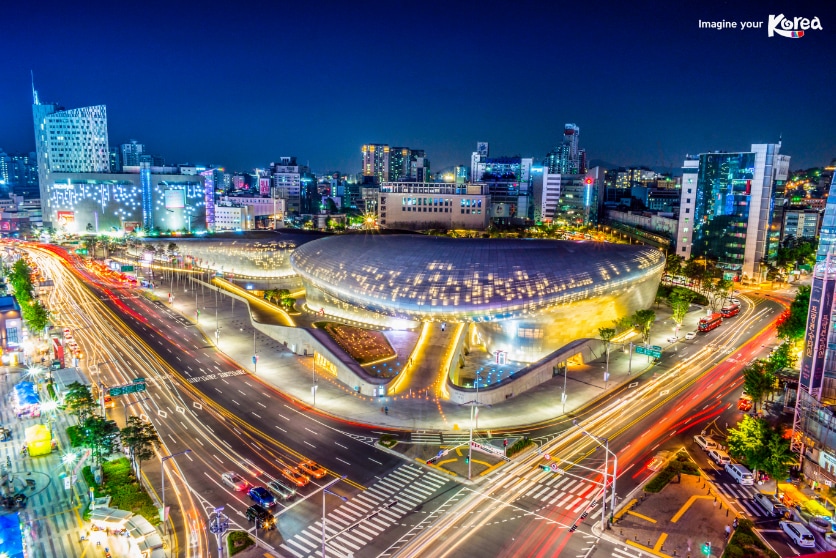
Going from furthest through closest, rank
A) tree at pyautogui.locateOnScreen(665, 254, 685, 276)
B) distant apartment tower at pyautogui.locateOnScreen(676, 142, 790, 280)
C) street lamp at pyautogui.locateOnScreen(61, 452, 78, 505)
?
distant apartment tower at pyautogui.locateOnScreen(676, 142, 790, 280) < tree at pyautogui.locateOnScreen(665, 254, 685, 276) < street lamp at pyautogui.locateOnScreen(61, 452, 78, 505)

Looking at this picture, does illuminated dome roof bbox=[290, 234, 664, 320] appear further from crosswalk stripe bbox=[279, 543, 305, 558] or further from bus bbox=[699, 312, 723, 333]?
crosswalk stripe bbox=[279, 543, 305, 558]

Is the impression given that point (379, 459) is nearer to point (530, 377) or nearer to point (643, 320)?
point (530, 377)

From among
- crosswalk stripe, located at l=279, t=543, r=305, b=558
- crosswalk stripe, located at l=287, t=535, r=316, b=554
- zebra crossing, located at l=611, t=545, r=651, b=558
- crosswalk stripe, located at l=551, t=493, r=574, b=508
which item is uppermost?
zebra crossing, located at l=611, t=545, r=651, b=558

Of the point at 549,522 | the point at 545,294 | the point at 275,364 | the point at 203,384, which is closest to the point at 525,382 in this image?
the point at 545,294

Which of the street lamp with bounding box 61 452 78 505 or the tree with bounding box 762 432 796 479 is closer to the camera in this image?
the tree with bounding box 762 432 796 479

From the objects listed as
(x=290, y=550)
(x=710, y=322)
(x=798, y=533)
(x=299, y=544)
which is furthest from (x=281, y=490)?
(x=710, y=322)

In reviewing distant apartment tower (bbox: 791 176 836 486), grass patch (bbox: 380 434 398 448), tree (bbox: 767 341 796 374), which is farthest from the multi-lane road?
distant apartment tower (bbox: 791 176 836 486)

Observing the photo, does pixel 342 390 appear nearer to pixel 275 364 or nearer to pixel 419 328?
pixel 275 364
